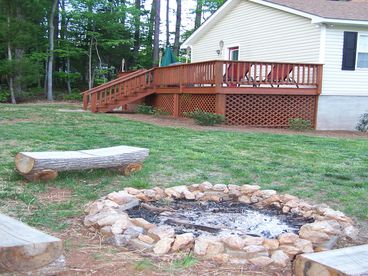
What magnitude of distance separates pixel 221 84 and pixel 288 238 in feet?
30.1

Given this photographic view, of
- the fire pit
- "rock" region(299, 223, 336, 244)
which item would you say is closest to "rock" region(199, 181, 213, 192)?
the fire pit

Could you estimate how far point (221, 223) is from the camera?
3906 mm

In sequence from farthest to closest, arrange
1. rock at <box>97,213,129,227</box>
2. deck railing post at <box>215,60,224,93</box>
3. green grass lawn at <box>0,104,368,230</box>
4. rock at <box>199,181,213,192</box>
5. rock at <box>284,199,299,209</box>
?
deck railing post at <box>215,60,224,93</box>
rock at <box>199,181,213,192</box>
green grass lawn at <box>0,104,368,230</box>
rock at <box>284,199,299,209</box>
rock at <box>97,213,129,227</box>

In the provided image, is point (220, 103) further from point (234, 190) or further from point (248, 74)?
point (234, 190)

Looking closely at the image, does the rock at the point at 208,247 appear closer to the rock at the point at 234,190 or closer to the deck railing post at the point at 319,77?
the rock at the point at 234,190

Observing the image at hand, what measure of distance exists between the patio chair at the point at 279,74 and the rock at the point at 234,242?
9.85m

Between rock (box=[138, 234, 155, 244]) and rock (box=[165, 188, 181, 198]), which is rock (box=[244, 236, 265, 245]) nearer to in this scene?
rock (box=[138, 234, 155, 244])

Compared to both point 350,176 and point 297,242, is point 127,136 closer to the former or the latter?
point 350,176

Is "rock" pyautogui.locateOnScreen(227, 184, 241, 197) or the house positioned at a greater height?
the house

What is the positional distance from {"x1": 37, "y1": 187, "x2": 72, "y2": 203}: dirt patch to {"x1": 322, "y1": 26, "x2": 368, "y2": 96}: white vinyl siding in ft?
34.4

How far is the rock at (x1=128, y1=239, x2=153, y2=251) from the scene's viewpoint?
3.18 m

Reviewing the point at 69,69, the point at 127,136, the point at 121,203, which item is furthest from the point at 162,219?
the point at 69,69

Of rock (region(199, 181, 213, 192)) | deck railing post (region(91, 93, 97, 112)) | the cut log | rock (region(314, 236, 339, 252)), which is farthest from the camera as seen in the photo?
deck railing post (region(91, 93, 97, 112))

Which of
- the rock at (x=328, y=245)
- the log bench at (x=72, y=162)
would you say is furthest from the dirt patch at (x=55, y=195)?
the rock at (x=328, y=245)
